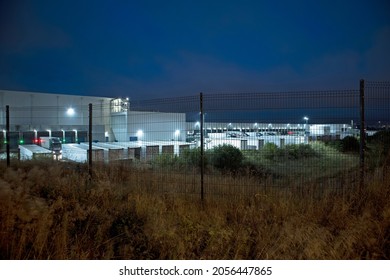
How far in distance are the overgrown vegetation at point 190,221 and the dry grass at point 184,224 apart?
13mm

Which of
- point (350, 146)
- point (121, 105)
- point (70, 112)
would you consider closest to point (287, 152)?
point (350, 146)

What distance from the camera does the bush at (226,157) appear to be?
11.6 meters

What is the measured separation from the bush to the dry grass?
6067 mm

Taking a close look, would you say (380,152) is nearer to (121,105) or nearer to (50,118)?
(121,105)

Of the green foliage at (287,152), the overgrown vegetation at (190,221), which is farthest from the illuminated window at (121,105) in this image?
the green foliage at (287,152)

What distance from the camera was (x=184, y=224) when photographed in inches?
160

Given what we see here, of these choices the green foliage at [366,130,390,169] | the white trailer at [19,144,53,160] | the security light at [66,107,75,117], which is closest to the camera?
the green foliage at [366,130,390,169]

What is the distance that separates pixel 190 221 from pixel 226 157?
792 centimetres

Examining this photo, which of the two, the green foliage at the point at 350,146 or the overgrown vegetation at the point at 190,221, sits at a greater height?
the green foliage at the point at 350,146

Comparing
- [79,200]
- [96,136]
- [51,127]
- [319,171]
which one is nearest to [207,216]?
[79,200]

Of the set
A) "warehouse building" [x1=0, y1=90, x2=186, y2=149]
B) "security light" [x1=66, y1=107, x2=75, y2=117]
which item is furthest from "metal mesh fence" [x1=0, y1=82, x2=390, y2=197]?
"security light" [x1=66, y1=107, x2=75, y2=117]

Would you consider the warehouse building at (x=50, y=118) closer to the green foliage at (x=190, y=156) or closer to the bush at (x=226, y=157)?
the green foliage at (x=190, y=156)

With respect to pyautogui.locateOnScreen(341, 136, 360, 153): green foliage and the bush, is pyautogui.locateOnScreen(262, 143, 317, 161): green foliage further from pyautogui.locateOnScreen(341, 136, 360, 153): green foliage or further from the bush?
the bush

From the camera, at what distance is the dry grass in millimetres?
3207
